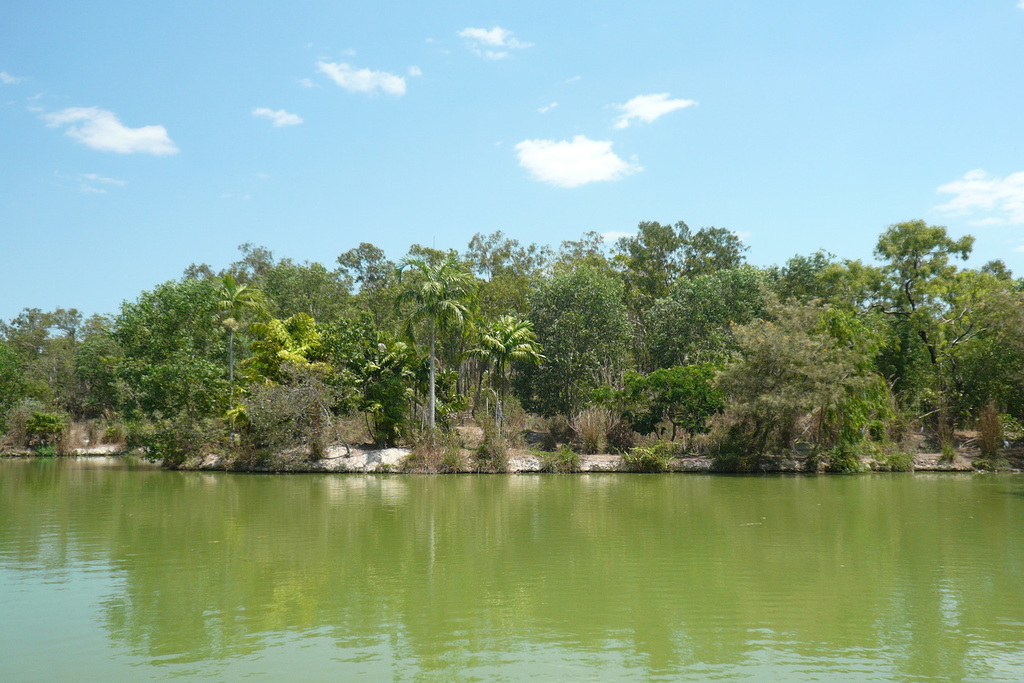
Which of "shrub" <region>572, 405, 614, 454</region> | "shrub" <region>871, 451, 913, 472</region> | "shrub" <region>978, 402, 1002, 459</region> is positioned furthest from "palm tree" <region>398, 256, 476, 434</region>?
"shrub" <region>978, 402, 1002, 459</region>

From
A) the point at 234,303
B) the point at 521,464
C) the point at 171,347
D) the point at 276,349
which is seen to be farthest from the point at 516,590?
the point at 171,347

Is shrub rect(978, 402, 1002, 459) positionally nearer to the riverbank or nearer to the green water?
the riverbank

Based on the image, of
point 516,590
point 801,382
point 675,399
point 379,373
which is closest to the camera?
point 516,590

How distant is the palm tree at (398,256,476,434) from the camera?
29016 millimetres

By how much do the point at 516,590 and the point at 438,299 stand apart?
20186 mm

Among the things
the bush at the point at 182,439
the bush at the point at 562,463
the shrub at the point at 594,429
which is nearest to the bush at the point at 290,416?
the bush at the point at 182,439

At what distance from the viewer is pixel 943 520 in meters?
15.4

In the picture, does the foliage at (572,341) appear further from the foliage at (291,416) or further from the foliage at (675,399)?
the foliage at (291,416)

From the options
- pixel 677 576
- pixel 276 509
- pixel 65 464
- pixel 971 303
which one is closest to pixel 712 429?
pixel 971 303

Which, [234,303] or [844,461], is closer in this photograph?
[844,461]

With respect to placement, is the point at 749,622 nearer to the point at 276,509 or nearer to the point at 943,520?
the point at 943,520

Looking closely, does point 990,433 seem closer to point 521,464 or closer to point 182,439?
point 521,464

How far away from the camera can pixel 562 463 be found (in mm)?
27969

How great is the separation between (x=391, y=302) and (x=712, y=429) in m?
24.1
